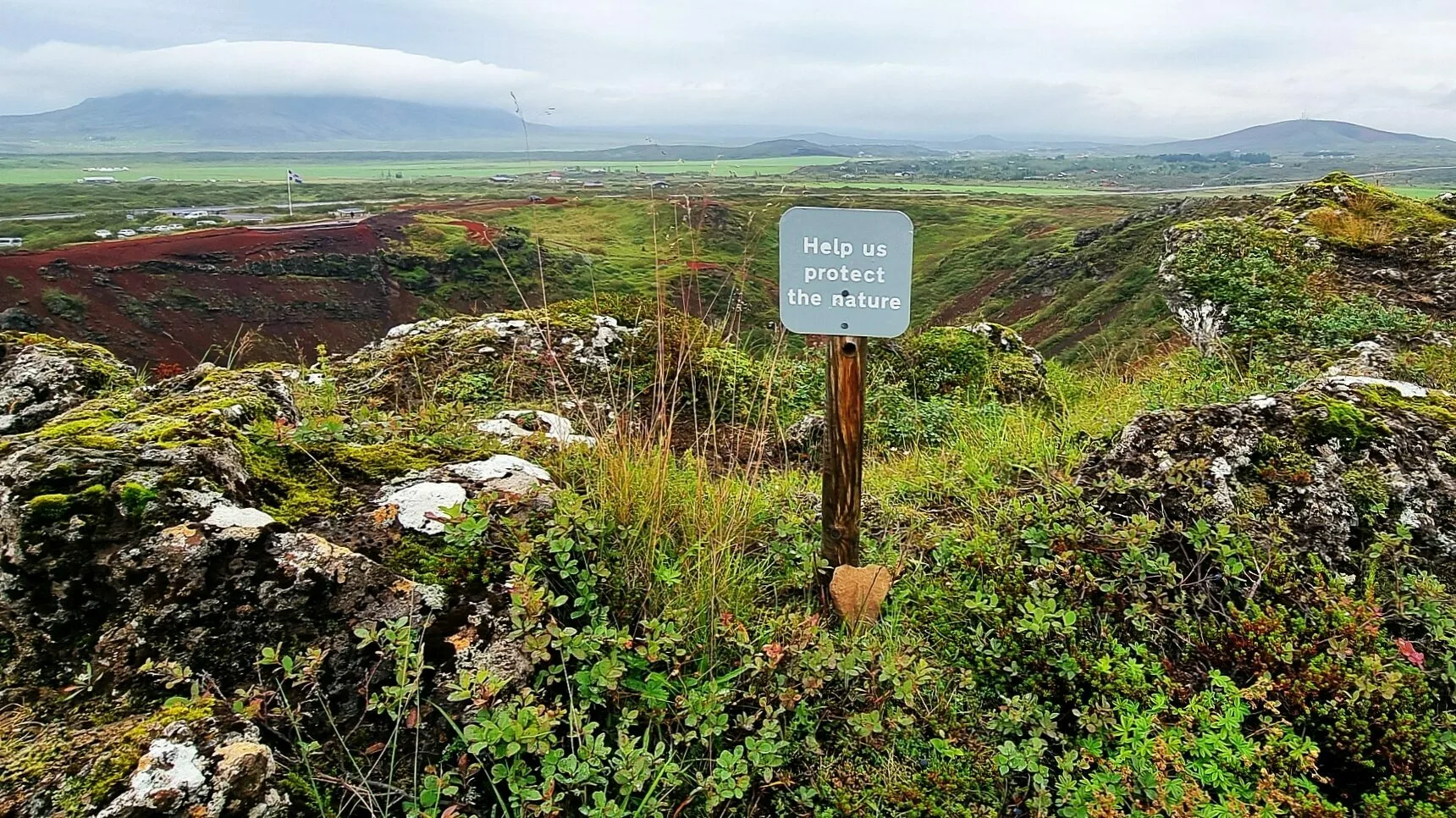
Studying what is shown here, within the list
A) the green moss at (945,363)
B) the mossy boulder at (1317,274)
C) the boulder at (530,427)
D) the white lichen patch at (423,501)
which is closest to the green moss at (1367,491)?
the mossy boulder at (1317,274)

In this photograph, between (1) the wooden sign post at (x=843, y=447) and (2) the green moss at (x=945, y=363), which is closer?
(1) the wooden sign post at (x=843, y=447)

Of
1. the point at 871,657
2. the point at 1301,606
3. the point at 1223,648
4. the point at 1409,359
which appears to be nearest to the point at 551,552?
the point at 871,657

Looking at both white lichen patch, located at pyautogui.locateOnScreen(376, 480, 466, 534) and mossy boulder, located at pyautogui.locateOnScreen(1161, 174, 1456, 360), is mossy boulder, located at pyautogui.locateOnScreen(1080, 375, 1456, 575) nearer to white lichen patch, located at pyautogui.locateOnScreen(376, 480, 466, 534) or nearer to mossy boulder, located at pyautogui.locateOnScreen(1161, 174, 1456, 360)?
mossy boulder, located at pyautogui.locateOnScreen(1161, 174, 1456, 360)

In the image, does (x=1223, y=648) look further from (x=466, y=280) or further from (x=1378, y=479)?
(x=466, y=280)

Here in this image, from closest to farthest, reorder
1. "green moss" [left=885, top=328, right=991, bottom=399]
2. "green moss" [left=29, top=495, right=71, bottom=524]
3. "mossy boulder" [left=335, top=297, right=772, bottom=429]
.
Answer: "green moss" [left=29, top=495, right=71, bottom=524] → "mossy boulder" [left=335, top=297, right=772, bottom=429] → "green moss" [left=885, top=328, right=991, bottom=399]

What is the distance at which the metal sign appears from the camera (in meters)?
2.40

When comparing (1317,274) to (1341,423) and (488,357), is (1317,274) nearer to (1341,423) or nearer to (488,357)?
(1341,423)

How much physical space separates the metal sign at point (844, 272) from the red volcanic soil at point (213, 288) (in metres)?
23.6

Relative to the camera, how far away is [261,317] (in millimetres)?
29031

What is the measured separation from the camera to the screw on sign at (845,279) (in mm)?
2400

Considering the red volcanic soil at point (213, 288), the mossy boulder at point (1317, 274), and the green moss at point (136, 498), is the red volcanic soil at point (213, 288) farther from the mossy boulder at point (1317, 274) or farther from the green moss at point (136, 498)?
the green moss at point (136, 498)

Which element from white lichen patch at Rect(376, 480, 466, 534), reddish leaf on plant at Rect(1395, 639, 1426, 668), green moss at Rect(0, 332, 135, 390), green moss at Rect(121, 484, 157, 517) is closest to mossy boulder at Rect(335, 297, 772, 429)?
green moss at Rect(0, 332, 135, 390)

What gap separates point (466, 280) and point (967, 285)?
29309 mm

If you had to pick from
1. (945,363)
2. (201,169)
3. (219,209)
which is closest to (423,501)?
(945,363)
